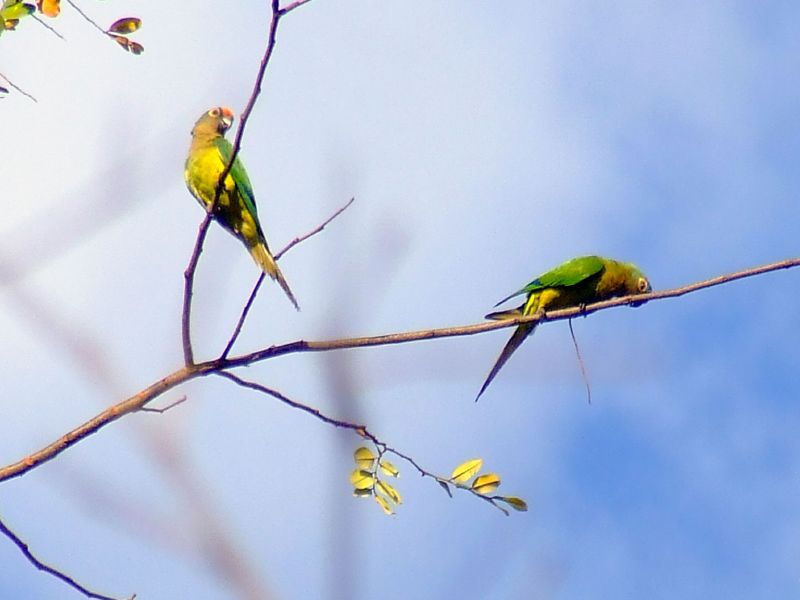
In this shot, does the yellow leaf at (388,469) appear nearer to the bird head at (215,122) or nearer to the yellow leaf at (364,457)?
the yellow leaf at (364,457)

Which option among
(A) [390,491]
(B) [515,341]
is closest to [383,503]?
(A) [390,491]

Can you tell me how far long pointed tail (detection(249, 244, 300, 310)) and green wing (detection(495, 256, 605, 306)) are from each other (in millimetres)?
1752

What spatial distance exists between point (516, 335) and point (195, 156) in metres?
2.46

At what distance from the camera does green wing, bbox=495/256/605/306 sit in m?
6.49

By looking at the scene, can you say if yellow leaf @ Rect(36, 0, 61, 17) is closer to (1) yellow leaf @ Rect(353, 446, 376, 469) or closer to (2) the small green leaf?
(2) the small green leaf

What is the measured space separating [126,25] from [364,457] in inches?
65.6

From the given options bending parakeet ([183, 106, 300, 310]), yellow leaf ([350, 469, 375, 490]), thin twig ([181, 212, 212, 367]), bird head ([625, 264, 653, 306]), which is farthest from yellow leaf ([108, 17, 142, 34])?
bird head ([625, 264, 653, 306])

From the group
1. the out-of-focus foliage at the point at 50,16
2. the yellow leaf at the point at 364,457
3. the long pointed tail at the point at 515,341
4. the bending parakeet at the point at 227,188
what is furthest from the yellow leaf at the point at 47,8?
the long pointed tail at the point at 515,341

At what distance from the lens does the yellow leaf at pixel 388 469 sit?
9.64 ft

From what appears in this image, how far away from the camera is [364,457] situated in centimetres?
294

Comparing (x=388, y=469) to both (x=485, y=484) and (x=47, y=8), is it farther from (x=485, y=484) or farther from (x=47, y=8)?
(x=47, y=8)

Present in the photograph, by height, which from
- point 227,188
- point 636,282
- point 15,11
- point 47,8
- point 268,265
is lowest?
point 15,11

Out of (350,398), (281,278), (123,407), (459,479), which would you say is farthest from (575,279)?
(350,398)

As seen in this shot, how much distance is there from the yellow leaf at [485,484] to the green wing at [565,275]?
3533mm
